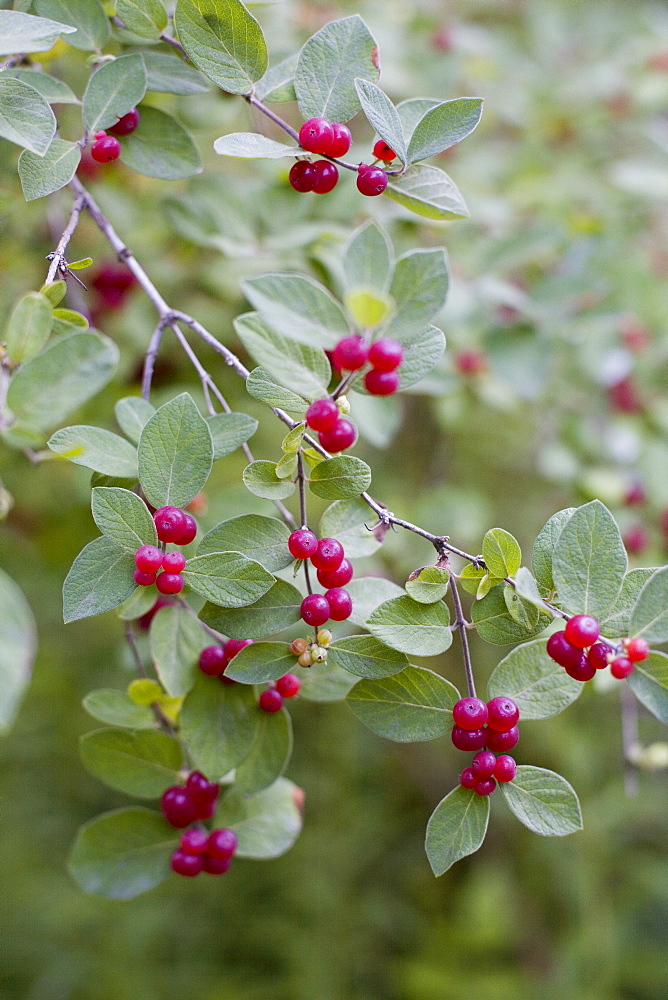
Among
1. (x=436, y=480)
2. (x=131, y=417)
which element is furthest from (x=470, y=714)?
(x=436, y=480)

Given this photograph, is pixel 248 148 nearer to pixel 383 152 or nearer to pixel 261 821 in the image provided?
pixel 383 152

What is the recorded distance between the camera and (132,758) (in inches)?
25.8

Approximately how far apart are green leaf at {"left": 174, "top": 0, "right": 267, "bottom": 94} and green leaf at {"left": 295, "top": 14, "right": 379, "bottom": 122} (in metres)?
0.04

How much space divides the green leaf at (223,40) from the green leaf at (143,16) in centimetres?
7

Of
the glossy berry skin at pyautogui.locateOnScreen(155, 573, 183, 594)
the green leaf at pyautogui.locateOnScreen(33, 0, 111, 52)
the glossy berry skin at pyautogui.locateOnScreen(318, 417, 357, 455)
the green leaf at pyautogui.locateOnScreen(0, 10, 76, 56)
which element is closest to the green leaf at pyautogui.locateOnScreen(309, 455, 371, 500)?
the glossy berry skin at pyautogui.locateOnScreen(318, 417, 357, 455)

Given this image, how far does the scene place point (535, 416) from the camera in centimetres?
141

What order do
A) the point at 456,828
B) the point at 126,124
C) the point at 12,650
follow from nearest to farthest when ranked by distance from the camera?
the point at 12,650 → the point at 456,828 → the point at 126,124

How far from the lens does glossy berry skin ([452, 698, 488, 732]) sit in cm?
51

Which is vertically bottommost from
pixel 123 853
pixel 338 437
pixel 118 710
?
pixel 123 853

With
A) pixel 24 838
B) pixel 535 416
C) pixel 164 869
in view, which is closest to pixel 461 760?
pixel 535 416

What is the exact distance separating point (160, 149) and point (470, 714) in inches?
21.0

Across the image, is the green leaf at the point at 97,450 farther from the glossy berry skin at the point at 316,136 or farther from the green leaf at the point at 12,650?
the glossy berry skin at the point at 316,136

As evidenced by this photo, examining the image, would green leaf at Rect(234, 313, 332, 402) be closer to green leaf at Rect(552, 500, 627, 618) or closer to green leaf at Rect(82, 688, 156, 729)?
green leaf at Rect(552, 500, 627, 618)

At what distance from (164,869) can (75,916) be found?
44.3 inches
